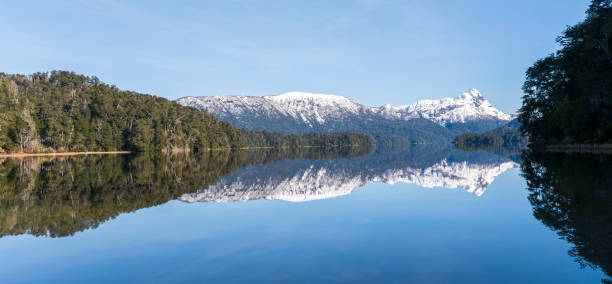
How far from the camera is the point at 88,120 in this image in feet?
418

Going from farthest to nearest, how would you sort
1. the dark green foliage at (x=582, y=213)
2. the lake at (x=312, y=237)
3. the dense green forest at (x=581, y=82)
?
the dense green forest at (x=581, y=82) < the dark green foliage at (x=582, y=213) < the lake at (x=312, y=237)

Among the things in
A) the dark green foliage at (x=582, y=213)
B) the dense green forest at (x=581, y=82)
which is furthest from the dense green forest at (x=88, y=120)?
the dense green forest at (x=581, y=82)

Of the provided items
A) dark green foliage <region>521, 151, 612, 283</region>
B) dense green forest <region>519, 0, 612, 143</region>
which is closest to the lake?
dark green foliage <region>521, 151, 612, 283</region>

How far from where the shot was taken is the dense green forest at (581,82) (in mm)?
63781

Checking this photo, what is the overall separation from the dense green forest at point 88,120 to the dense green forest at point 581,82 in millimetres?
121426

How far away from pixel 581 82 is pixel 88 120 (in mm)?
137960

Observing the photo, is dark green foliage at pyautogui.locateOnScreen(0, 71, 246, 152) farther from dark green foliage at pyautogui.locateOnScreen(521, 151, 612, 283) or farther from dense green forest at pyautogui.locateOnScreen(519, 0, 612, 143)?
dense green forest at pyautogui.locateOnScreen(519, 0, 612, 143)

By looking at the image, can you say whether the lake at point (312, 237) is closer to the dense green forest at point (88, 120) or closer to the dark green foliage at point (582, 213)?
the dark green foliage at point (582, 213)

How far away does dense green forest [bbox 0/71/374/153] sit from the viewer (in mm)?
100806

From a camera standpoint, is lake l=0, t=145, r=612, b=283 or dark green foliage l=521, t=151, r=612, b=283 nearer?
lake l=0, t=145, r=612, b=283

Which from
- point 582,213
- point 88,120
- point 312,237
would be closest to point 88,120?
point 88,120

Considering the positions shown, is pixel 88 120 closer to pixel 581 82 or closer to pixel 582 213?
pixel 581 82

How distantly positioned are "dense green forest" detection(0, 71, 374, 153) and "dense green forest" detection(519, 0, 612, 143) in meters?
121

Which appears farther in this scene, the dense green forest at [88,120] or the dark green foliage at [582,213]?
the dense green forest at [88,120]
